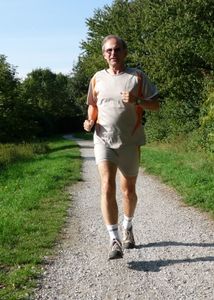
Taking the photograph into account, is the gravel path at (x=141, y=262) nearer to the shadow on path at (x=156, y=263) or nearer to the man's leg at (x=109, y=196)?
the shadow on path at (x=156, y=263)

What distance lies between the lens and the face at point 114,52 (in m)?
5.50

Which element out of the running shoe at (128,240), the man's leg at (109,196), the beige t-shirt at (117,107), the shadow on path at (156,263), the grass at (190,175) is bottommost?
the grass at (190,175)

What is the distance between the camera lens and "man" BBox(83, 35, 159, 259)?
217 inches

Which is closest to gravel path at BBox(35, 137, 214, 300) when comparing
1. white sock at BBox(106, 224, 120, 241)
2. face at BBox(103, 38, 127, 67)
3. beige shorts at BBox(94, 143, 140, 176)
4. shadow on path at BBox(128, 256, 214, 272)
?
shadow on path at BBox(128, 256, 214, 272)

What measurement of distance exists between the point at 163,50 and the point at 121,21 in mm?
12657

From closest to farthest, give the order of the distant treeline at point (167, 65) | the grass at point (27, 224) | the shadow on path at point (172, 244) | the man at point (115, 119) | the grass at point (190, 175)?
the grass at point (27, 224) → the man at point (115, 119) → the shadow on path at point (172, 244) → the grass at point (190, 175) → the distant treeline at point (167, 65)

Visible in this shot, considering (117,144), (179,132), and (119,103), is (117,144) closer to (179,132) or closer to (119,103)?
(119,103)

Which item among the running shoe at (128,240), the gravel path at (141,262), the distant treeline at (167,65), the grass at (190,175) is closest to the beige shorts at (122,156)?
the running shoe at (128,240)

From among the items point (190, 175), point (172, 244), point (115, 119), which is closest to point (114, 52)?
point (115, 119)

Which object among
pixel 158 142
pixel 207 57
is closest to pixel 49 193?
pixel 207 57

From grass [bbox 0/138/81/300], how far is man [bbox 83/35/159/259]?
3.20 ft

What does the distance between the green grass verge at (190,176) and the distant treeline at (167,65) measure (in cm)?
100

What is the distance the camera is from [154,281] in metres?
4.79

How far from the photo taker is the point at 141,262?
5.40 metres
